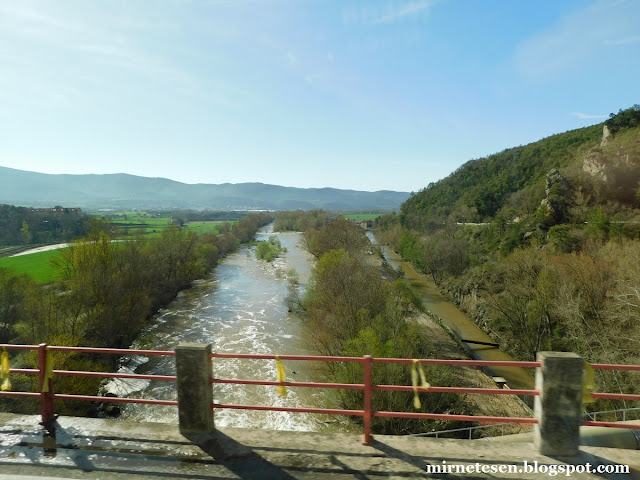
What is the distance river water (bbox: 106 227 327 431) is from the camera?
19.9m

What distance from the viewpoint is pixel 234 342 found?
94.0ft

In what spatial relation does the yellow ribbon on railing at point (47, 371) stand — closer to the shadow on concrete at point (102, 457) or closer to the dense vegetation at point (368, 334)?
the shadow on concrete at point (102, 457)

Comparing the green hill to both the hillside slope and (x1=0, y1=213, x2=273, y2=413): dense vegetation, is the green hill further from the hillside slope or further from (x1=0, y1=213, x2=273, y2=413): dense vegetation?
(x1=0, y1=213, x2=273, y2=413): dense vegetation

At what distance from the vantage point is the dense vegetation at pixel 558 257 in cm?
2122

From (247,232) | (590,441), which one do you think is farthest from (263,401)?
(247,232)

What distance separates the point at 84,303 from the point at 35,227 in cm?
6652

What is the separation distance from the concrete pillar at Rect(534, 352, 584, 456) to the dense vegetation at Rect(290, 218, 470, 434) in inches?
491

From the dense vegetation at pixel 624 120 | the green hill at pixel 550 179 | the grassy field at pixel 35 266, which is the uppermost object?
the dense vegetation at pixel 624 120

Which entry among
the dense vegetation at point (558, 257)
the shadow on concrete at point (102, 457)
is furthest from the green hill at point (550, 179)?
the shadow on concrete at point (102, 457)

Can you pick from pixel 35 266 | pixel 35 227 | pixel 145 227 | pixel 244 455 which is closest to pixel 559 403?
pixel 244 455

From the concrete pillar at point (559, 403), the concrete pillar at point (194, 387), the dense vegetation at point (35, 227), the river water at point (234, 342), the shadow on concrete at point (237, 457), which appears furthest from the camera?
the dense vegetation at point (35, 227)

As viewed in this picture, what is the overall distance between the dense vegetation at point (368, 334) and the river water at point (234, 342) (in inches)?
90.2

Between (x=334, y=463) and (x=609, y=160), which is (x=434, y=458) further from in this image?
(x=609, y=160)

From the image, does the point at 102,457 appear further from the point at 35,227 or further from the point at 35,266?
the point at 35,227
